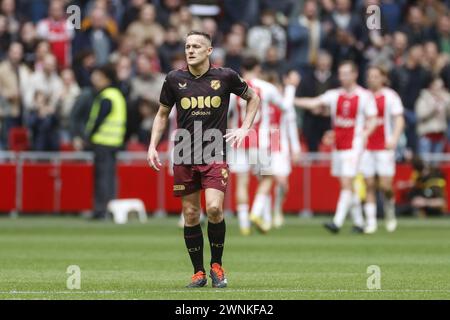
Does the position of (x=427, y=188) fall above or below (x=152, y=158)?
below

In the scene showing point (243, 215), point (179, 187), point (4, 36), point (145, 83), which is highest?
point (4, 36)

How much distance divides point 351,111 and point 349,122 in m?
0.20

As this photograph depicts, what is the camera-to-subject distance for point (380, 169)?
24.2 meters

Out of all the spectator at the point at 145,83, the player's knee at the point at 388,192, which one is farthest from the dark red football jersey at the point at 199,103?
the spectator at the point at 145,83

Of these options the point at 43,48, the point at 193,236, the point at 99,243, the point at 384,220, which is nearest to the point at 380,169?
the point at 384,220

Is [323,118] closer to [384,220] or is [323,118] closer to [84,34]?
[384,220]

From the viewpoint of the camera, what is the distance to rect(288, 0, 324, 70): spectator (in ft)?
98.5

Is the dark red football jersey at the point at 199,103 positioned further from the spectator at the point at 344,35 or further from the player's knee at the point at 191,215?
the spectator at the point at 344,35

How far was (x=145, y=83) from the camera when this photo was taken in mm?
28641

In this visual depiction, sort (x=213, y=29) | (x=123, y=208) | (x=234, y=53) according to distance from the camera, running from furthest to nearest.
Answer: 1. (x=213, y=29)
2. (x=234, y=53)
3. (x=123, y=208)

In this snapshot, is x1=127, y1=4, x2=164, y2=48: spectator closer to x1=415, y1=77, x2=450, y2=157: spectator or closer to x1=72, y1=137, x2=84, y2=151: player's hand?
x1=72, y1=137, x2=84, y2=151: player's hand

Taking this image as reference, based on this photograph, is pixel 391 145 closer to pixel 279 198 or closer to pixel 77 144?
pixel 279 198

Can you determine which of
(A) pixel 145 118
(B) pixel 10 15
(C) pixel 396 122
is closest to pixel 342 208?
(C) pixel 396 122

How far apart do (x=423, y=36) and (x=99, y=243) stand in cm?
1308
